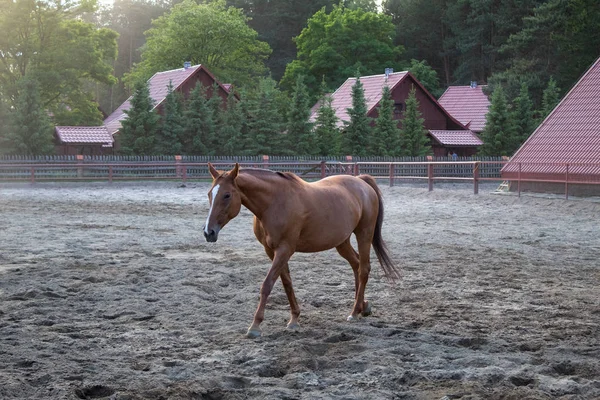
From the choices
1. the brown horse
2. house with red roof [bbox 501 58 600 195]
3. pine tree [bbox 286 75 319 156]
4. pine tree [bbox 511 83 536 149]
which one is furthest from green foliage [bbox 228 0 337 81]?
the brown horse

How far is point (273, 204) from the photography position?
242 inches

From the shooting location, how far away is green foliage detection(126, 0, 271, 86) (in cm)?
5575

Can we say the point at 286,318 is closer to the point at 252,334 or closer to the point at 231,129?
the point at 252,334

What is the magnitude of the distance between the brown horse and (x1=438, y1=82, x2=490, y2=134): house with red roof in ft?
146

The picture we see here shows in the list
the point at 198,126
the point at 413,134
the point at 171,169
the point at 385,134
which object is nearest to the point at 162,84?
the point at 198,126

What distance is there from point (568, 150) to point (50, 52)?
2849 centimetres

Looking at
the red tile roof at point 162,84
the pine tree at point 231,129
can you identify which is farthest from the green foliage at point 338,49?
the pine tree at point 231,129

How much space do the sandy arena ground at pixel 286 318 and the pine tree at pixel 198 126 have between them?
2372 cm

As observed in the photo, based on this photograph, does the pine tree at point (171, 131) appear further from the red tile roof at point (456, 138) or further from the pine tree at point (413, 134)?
the red tile roof at point (456, 138)

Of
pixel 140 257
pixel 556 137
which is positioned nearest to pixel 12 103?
pixel 556 137

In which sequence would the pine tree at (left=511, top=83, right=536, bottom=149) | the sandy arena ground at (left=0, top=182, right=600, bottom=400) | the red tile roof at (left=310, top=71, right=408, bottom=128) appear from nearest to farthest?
the sandy arena ground at (left=0, top=182, right=600, bottom=400) → the pine tree at (left=511, top=83, right=536, bottom=149) → the red tile roof at (left=310, top=71, right=408, bottom=128)

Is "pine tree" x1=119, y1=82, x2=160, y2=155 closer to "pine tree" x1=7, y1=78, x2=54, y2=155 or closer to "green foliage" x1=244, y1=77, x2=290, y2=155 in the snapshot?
"pine tree" x1=7, y1=78, x2=54, y2=155

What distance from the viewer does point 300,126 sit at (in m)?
38.6

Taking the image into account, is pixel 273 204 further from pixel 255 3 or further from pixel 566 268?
pixel 255 3
